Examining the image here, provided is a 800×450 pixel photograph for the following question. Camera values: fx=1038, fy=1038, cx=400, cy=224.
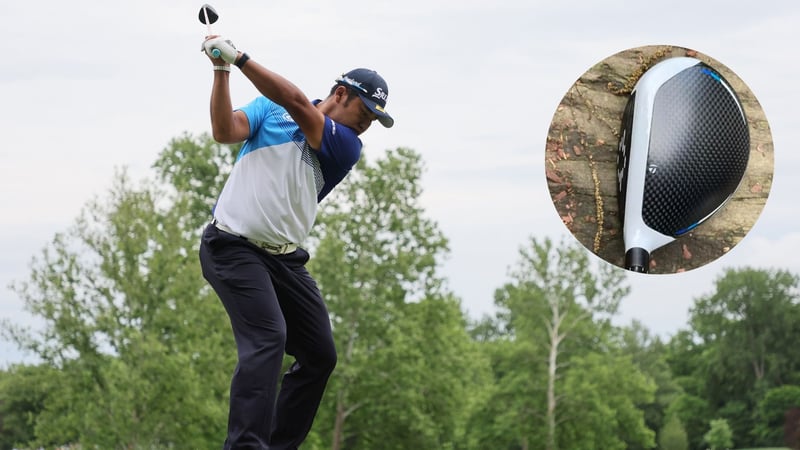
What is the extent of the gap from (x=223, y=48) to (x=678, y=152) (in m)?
3.12

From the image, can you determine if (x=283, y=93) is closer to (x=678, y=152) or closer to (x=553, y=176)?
(x=553, y=176)

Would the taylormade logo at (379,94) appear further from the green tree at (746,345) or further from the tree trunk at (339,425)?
the green tree at (746,345)

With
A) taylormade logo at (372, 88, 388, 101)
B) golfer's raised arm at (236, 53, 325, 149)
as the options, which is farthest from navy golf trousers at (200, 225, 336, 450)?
taylormade logo at (372, 88, 388, 101)

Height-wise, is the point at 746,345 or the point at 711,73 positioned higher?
the point at 746,345

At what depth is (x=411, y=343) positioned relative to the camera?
131 ft

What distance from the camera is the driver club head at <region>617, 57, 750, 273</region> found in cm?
691

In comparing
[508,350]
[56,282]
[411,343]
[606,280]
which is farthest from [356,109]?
[508,350]

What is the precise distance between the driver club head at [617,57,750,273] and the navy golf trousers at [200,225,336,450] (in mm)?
2239

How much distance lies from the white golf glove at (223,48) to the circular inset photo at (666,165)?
7.52 ft

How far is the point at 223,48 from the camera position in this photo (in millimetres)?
6164

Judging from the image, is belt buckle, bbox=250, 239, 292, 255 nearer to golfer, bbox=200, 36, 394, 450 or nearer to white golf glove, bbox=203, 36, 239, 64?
golfer, bbox=200, 36, 394, 450

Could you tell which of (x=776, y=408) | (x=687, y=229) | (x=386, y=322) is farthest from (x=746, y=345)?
(x=687, y=229)

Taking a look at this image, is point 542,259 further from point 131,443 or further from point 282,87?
point 282,87

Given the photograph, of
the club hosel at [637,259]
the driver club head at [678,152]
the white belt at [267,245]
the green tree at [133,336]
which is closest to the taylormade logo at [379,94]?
the white belt at [267,245]
